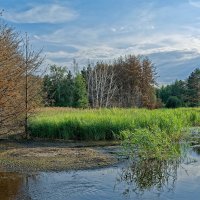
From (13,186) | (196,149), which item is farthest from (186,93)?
(13,186)

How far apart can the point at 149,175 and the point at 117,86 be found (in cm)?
3857

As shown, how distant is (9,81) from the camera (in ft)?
53.3

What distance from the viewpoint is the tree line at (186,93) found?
56.4 m

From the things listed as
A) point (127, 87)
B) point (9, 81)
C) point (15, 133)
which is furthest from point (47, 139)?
point (127, 87)

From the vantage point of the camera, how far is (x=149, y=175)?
1061 centimetres

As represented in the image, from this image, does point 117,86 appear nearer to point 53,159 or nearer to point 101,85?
point 101,85

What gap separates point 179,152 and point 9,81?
740 cm

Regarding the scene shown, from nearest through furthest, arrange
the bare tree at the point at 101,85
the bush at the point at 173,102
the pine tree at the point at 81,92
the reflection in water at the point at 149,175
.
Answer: the reflection in water at the point at 149,175 → the pine tree at the point at 81,92 → the bare tree at the point at 101,85 → the bush at the point at 173,102

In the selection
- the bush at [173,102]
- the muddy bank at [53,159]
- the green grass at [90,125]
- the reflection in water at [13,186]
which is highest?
the bush at [173,102]

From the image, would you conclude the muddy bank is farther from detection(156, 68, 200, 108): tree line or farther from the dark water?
detection(156, 68, 200, 108): tree line

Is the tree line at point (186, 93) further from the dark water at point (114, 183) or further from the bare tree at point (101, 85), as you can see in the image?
the dark water at point (114, 183)

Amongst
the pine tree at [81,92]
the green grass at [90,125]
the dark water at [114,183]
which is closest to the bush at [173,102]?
the pine tree at [81,92]

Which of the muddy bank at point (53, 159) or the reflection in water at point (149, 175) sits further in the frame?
the muddy bank at point (53, 159)

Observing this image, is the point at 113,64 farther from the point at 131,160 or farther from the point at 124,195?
the point at 124,195
